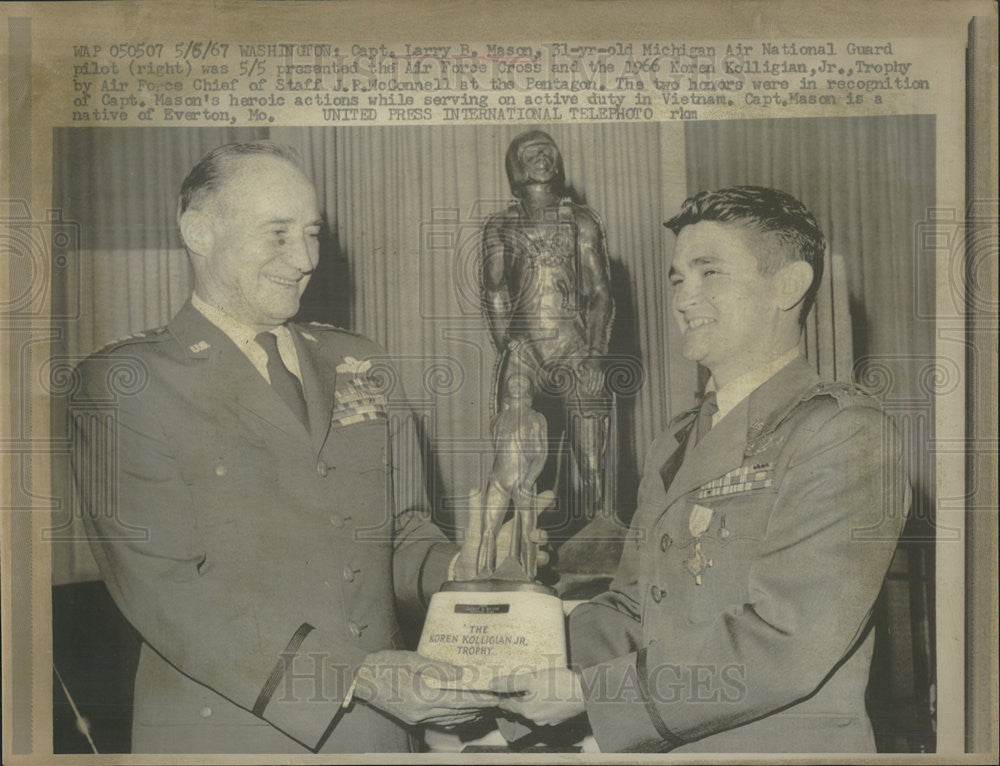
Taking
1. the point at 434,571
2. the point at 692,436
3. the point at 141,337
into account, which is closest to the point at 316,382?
the point at 141,337

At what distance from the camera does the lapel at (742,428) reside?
516cm

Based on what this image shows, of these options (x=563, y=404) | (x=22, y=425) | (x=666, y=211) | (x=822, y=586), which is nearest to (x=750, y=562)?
(x=822, y=586)

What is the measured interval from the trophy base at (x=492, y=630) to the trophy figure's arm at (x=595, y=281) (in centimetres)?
115

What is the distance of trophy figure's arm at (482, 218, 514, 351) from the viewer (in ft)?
17.5

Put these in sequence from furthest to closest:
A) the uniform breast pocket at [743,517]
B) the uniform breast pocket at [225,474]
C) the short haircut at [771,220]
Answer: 1. the short haircut at [771,220]
2. the uniform breast pocket at [225,474]
3. the uniform breast pocket at [743,517]

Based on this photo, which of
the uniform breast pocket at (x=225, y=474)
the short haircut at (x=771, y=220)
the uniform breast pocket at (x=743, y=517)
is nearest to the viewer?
the uniform breast pocket at (x=743, y=517)

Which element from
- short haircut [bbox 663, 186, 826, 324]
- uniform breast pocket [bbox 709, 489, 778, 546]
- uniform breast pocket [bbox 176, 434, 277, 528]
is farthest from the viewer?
short haircut [bbox 663, 186, 826, 324]

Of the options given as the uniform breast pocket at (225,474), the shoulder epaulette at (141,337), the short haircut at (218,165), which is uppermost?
the short haircut at (218,165)

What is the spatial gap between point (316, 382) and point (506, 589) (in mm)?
1267

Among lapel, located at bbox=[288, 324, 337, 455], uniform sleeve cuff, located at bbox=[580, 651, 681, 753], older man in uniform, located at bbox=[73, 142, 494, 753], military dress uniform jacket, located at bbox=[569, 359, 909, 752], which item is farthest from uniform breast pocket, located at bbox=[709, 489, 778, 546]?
lapel, located at bbox=[288, 324, 337, 455]

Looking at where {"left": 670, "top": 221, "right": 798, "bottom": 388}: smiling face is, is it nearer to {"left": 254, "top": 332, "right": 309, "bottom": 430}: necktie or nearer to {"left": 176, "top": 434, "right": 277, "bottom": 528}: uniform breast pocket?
{"left": 254, "top": 332, "right": 309, "bottom": 430}: necktie

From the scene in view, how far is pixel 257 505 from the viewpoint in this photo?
203 inches

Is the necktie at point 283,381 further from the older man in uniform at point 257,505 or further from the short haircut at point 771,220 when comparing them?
the short haircut at point 771,220

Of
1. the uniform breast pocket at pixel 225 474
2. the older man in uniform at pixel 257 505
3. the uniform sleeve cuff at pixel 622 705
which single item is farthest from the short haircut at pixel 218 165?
the uniform sleeve cuff at pixel 622 705
